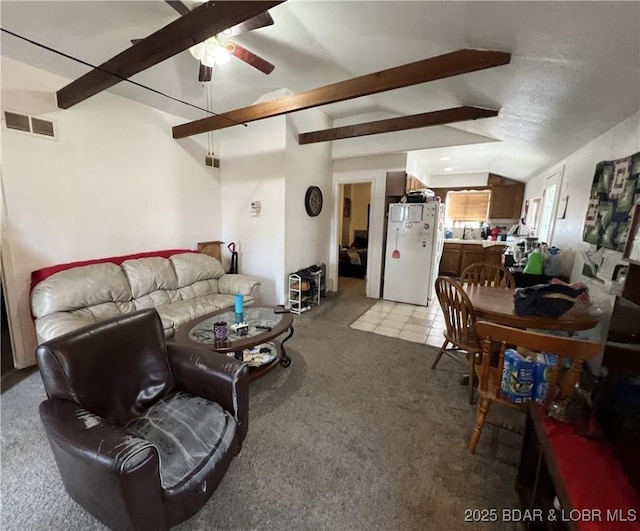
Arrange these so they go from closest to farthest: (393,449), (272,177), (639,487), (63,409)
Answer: (639,487), (63,409), (393,449), (272,177)

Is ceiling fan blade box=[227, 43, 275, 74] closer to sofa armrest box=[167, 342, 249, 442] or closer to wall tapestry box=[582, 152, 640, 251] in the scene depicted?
sofa armrest box=[167, 342, 249, 442]

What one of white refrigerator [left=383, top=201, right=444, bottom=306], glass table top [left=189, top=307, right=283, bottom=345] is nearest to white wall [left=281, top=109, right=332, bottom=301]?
white refrigerator [left=383, top=201, right=444, bottom=306]

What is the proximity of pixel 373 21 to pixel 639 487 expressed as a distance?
265 cm

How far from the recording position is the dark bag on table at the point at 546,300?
181cm

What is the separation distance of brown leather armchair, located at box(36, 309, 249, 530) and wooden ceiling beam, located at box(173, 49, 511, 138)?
2271 mm

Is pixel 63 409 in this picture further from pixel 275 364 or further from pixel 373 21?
pixel 373 21

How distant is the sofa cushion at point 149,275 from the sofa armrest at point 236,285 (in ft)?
1.79

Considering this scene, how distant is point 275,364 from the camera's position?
244cm

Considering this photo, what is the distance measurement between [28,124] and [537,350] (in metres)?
4.13

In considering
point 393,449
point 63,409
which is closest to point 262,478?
point 393,449

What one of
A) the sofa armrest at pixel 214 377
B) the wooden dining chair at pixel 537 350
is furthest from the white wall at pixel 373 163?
the sofa armrest at pixel 214 377

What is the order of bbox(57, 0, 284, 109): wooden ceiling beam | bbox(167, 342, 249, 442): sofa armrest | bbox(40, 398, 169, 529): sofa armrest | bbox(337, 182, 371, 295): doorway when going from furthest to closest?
bbox(337, 182, 371, 295): doorway, bbox(57, 0, 284, 109): wooden ceiling beam, bbox(167, 342, 249, 442): sofa armrest, bbox(40, 398, 169, 529): sofa armrest

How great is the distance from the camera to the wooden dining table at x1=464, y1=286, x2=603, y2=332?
70.4 inches

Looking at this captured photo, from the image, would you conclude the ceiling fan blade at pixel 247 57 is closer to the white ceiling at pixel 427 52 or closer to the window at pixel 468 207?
the white ceiling at pixel 427 52
